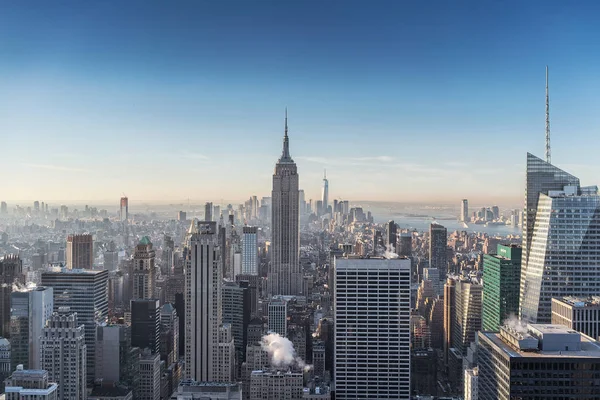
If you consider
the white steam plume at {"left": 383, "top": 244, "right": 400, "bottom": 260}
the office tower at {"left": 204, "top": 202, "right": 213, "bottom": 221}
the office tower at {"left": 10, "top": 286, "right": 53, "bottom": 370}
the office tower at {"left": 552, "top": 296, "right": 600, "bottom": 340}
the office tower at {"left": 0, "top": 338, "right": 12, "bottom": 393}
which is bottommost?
the office tower at {"left": 0, "top": 338, "right": 12, "bottom": 393}

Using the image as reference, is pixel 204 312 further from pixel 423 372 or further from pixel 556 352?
pixel 556 352

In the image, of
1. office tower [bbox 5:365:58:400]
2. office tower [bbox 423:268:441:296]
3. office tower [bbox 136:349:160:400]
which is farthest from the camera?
office tower [bbox 423:268:441:296]

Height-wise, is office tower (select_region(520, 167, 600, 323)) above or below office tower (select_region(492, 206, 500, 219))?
below

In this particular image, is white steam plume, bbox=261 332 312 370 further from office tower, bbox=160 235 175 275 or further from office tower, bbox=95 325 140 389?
office tower, bbox=160 235 175 275

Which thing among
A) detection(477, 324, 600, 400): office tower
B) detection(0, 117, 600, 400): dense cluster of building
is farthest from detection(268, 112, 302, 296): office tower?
detection(477, 324, 600, 400): office tower

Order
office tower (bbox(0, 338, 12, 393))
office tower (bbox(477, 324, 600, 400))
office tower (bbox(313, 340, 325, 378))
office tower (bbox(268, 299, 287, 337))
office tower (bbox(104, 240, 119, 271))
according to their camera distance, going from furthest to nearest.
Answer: office tower (bbox(268, 299, 287, 337)) < office tower (bbox(104, 240, 119, 271)) < office tower (bbox(313, 340, 325, 378)) < office tower (bbox(0, 338, 12, 393)) < office tower (bbox(477, 324, 600, 400))

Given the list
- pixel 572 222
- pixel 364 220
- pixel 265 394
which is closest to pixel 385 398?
pixel 265 394

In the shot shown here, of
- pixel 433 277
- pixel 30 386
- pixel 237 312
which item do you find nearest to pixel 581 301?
pixel 433 277

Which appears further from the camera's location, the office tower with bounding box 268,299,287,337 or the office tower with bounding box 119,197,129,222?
the office tower with bounding box 268,299,287,337
